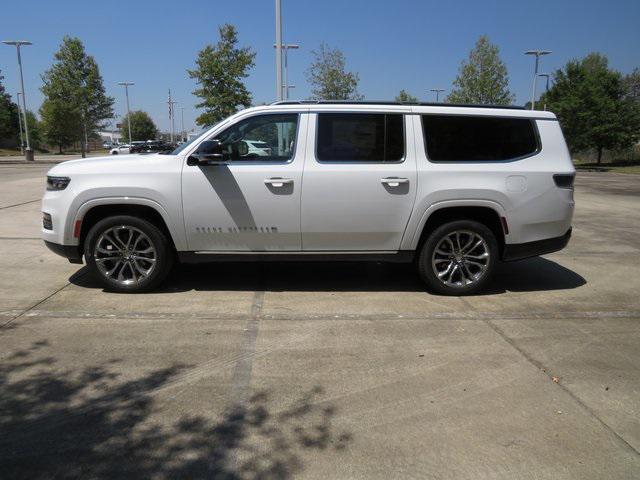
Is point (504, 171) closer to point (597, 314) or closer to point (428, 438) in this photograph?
point (597, 314)

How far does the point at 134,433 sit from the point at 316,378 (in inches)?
49.5

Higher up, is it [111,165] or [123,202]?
[111,165]

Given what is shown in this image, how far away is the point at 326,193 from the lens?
17.6 ft

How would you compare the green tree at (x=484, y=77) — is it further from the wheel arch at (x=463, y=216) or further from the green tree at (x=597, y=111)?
the wheel arch at (x=463, y=216)

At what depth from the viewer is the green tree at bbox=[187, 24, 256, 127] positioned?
2839 centimetres

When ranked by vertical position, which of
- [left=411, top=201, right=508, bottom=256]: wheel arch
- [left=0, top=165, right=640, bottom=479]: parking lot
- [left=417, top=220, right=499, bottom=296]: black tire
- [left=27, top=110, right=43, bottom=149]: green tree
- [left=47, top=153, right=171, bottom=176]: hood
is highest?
[left=27, top=110, right=43, bottom=149]: green tree

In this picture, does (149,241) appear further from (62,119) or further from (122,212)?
(62,119)

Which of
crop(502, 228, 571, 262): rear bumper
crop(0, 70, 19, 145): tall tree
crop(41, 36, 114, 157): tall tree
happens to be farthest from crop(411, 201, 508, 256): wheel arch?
crop(0, 70, 19, 145): tall tree

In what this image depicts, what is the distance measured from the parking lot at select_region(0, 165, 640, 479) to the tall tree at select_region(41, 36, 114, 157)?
4066cm

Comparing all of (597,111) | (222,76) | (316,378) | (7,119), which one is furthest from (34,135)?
(316,378)

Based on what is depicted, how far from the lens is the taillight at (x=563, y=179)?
18.2ft

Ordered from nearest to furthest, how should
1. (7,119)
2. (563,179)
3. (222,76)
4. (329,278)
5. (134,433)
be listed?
(134,433), (563,179), (329,278), (222,76), (7,119)

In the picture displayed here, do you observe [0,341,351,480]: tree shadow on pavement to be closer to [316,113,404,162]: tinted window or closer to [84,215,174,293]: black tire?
[84,215,174,293]: black tire

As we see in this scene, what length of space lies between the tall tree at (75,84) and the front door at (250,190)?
4034cm
